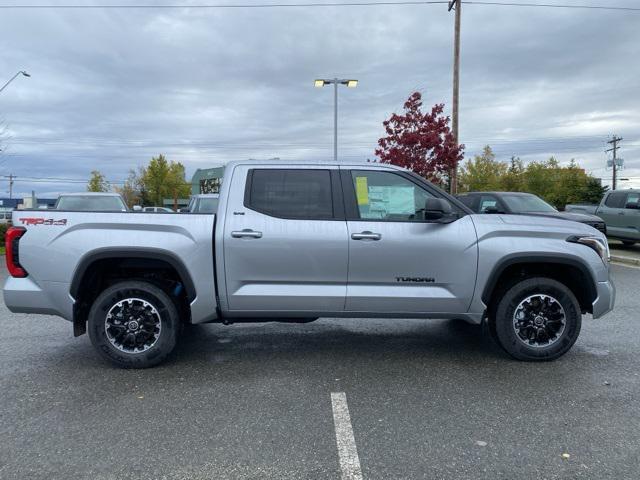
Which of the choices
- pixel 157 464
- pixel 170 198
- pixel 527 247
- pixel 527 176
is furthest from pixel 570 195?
pixel 157 464

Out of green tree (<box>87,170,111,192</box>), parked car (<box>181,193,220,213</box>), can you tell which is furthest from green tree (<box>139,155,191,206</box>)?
parked car (<box>181,193,220,213</box>)

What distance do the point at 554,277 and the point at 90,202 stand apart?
453 inches

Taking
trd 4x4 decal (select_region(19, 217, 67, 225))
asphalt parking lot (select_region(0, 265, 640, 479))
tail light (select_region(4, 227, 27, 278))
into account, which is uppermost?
trd 4x4 decal (select_region(19, 217, 67, 225))

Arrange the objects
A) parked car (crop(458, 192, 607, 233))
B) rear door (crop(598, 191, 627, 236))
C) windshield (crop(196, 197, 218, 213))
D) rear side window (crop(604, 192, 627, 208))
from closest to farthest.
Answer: parked car (crop(458, 192, 607, 233)) < windshield (crop(196, 197, 218, 213)) < rear door (crop(598, 191, 627, 236)) < rear side window (crop(604, 192, 627, 208))

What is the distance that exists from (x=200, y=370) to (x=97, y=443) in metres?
1.45

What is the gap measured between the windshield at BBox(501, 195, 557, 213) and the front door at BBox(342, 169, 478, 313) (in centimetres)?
694

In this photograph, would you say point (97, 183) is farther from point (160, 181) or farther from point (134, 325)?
point (134, 325)

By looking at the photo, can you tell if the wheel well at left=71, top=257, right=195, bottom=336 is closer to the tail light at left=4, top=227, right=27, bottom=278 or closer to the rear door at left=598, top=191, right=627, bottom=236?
the tail light at left=4, top=227, right=27, bottom=278

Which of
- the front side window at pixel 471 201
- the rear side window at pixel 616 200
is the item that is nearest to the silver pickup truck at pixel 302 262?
the front side window at pixel 471 201

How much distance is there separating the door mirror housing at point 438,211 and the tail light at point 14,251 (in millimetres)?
3620

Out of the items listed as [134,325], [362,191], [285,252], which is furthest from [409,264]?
[134,325]

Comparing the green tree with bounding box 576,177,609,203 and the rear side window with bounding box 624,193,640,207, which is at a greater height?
the green tree with bounding box 576,177,609,203

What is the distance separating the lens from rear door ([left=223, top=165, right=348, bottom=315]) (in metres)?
4.58

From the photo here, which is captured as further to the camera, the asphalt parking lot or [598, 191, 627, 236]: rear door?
[598, 191, 627, 236]: rear door
